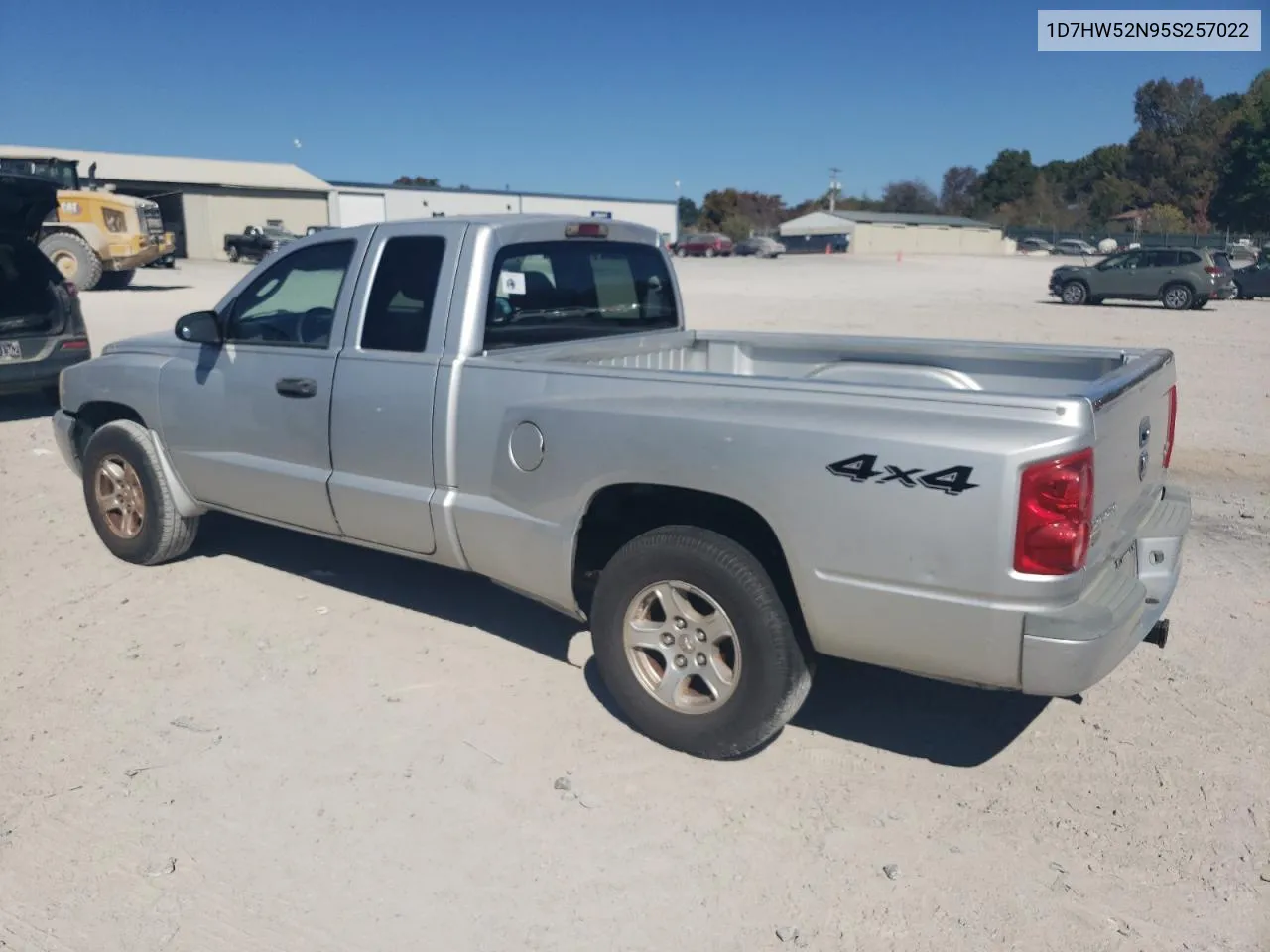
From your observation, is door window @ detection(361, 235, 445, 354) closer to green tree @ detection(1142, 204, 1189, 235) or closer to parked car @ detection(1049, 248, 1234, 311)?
parked car @ detection(1049, 248, 1234, 311)

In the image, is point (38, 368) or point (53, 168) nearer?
point (38, 368)

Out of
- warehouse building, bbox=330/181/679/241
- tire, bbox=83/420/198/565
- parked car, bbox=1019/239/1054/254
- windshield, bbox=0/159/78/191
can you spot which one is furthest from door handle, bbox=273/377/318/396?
parked car, bbox=1019/239/1054/254

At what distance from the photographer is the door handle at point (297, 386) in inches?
197

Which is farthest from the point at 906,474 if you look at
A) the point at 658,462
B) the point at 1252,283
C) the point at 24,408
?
the point at 1252,283

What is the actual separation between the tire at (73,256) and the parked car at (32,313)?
15.4 meters

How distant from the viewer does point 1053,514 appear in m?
3.17

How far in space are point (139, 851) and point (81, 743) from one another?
876mm

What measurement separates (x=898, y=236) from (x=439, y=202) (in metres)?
39.7

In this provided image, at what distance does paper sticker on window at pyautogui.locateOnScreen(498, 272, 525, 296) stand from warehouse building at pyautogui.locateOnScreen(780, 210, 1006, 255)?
83.6 m

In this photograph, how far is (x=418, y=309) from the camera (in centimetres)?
476

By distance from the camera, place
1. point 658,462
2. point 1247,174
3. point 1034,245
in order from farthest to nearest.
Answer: point 1034,245
point 1247,174
point 658,462

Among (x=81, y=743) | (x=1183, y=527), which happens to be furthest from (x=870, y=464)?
(x=81, y=743)

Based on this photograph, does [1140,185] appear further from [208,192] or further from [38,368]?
[38,368]

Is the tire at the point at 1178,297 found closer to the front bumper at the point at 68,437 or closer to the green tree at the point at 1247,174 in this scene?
the front bumper at the point at 68,437
